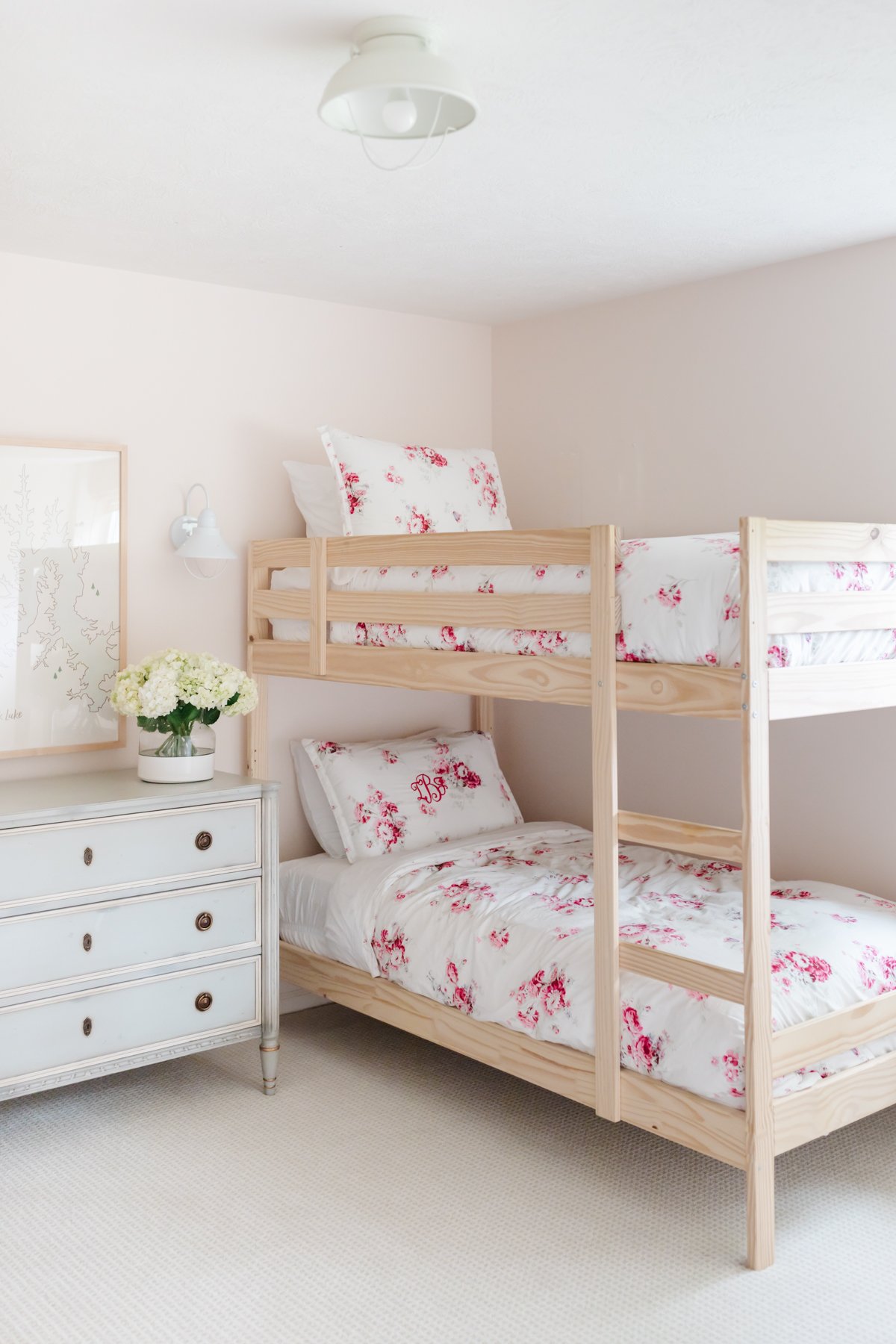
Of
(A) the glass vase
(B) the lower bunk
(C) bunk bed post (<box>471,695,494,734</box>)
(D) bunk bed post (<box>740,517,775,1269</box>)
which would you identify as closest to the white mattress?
(B) the lower bunk

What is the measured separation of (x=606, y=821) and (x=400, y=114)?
4.63ft

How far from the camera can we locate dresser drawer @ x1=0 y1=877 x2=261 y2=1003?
274cm

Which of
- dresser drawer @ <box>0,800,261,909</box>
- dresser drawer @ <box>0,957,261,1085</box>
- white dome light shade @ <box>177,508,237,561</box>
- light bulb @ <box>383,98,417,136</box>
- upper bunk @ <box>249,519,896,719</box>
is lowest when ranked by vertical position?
dresser drawer @ <box>0,957,261,1085</box>

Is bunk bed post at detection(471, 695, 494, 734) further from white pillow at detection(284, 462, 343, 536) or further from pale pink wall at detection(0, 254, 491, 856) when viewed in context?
white pillow at detection(284, 462, 343, 536)

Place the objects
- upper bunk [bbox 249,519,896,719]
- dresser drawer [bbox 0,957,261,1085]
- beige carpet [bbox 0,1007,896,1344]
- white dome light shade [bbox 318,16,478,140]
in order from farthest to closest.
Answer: dresser drawer [bbox 0,957,261,1085]
upper bunk [bbox 249,519,896,719]
beige carpet [bbox 0,1007,896,1344]
white dome light shade [bbox 318,16,478,140]

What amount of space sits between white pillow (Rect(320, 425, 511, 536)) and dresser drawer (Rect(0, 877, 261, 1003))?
3.66 ft

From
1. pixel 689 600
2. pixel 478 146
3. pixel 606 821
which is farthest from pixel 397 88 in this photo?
pixel 606 821

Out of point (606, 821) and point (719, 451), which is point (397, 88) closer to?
point (606, 821)

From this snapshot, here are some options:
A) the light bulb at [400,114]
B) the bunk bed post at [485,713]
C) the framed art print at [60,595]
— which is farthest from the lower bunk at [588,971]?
the light bulb at [400,114]

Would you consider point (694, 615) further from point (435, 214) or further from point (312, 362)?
point (312, 362)

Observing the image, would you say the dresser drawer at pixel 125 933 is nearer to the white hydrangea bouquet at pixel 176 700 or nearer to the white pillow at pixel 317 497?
the white hydrangea bouquet at pixel 176 700

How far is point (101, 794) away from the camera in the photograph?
118 inches

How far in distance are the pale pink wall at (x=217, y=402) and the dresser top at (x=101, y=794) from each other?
0.17 m

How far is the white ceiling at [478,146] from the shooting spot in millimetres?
1910
